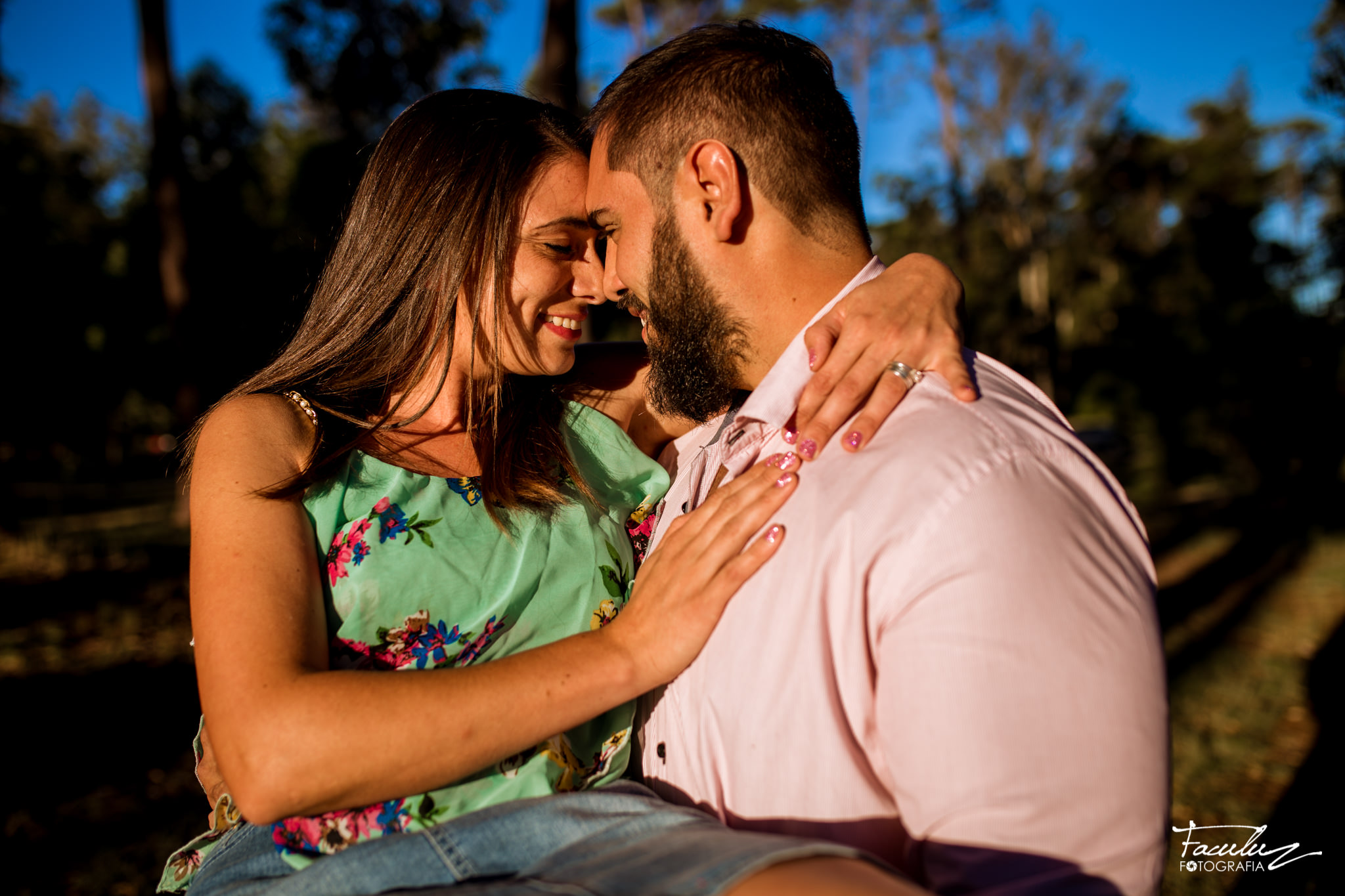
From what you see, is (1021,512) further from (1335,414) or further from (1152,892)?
(1335,414)

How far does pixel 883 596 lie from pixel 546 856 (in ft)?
2.60

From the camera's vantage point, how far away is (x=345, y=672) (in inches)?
61.6

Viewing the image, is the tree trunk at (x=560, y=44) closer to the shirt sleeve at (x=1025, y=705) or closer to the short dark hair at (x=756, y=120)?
the short dark hair at (x=756, y=120)

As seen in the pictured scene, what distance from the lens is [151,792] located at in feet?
14.9

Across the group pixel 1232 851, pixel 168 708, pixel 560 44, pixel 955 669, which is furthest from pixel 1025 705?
pixel 168 708

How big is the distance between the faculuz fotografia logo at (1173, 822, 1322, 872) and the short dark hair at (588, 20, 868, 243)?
370cm

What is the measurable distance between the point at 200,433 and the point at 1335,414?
16603 millimetres

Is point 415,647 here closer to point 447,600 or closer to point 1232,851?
point 447,600

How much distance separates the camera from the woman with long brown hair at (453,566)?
1.53 metres

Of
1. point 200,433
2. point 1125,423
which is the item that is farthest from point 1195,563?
point 200,433

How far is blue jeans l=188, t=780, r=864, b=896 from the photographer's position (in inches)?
49.6

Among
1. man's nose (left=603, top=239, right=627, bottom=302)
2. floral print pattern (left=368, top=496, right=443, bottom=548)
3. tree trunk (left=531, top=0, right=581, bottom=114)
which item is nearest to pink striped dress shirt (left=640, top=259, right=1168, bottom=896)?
floral print pattern (left=368, top=496, right=443, bottom=548)

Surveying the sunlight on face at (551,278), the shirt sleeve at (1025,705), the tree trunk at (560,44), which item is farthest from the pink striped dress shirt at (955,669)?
the tree trunk at (560,44)

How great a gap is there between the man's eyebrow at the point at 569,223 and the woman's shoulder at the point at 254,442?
84 centimetres
